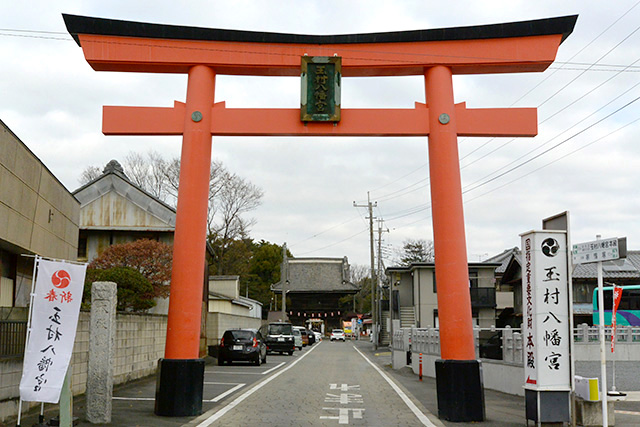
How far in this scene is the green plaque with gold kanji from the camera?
38.3 feet

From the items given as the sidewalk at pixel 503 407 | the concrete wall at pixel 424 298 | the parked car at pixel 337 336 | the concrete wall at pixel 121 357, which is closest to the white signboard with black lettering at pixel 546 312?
the sidewalk at pixel 503 407

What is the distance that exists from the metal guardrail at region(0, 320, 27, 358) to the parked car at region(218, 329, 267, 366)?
16.9 metres

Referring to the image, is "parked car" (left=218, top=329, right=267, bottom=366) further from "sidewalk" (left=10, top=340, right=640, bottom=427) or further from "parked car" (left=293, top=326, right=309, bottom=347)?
"parked car" (left=293, top=326, right=309, bottom=347)

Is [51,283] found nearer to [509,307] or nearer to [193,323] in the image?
[193,323]

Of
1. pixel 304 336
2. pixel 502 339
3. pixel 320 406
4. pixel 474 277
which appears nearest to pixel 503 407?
pixel 320 406

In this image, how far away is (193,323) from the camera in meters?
11.3

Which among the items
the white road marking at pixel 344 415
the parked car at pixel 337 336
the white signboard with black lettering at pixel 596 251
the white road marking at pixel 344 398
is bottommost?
the white road marking at pixel 344 398

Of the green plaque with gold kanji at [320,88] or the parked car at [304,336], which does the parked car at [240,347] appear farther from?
the parked car at [304,336]

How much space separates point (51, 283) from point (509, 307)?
41.8 meters

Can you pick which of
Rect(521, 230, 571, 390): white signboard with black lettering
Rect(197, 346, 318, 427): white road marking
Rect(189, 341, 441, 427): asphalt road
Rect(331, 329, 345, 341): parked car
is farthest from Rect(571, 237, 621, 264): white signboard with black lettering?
Rect(331, 329, 345, 341): parked car

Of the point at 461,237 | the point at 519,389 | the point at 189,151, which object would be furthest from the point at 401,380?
the point at 189,151

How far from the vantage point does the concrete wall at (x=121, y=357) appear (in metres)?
9.96

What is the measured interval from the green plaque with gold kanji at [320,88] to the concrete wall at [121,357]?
255 inches

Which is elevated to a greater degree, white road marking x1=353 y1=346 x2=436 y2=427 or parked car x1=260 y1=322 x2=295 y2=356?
parked car x1=260 y1=322 x2=295 y2=356
